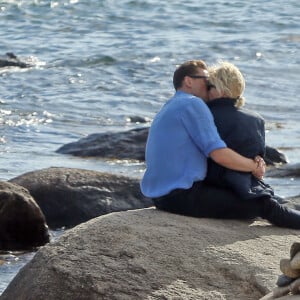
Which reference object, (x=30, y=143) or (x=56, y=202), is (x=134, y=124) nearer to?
(x=30, y=143)

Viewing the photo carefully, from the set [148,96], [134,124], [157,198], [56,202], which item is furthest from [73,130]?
[157,198]

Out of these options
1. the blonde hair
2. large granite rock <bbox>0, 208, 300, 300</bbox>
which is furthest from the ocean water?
the blonde hair

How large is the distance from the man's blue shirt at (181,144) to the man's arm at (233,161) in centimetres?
4

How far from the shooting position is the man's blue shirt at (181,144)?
697 centimetres

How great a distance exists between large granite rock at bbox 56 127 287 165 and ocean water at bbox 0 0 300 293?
7.7 inches

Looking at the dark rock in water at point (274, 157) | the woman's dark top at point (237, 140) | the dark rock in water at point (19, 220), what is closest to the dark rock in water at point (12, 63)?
the dark rock in water at point (274, 157)

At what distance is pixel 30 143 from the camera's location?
14047 millimetres

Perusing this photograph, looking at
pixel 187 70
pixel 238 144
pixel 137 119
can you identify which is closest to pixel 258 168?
pixel 238 144

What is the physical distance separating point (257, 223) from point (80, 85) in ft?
38.6

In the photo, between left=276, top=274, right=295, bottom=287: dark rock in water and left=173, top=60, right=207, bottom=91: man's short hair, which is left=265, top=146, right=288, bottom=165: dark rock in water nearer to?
left=173, top=60, right=207, bottom=91: man's short hair

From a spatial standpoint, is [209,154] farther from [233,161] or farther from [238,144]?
[238,144]

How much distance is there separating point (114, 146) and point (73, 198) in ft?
10.9

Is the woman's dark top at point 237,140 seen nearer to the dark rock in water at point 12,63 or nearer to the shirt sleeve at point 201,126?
the shirt sleeve at point 201,126

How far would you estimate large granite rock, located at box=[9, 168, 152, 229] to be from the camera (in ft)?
32.3
